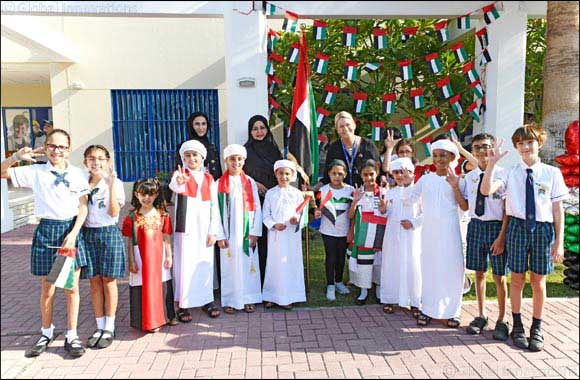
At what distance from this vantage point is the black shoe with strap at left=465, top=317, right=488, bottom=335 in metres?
3.71

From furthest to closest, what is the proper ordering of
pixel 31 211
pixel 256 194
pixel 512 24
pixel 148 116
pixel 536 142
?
pixel 148 116, pixel 512 24, pixel 256 194, pixel 31 211, pixel 536 142

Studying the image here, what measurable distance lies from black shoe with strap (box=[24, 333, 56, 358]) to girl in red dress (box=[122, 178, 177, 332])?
2.16ft

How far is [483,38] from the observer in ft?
18.0

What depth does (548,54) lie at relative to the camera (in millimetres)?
4059

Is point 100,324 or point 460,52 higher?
point 460,52

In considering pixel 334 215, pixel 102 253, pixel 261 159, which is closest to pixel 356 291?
pixel 334 215

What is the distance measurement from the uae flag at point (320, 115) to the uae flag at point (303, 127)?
1.22 m

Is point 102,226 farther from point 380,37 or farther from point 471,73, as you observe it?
point 471,73

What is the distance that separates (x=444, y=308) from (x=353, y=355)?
1017 mm

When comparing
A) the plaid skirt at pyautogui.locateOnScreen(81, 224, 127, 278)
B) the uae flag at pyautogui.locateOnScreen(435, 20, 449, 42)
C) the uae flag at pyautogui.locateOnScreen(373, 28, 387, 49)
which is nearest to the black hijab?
the plaid skirt at pyautogui.locateOnScreen(81, 224, 127, 278)

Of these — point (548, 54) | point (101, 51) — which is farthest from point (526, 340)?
point (101, 51)

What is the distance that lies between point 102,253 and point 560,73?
4.18 metres

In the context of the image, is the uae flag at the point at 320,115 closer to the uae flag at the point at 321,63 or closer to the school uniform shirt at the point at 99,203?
the uae flag at the point at 321,63

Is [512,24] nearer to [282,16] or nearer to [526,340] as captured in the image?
[282,16]
